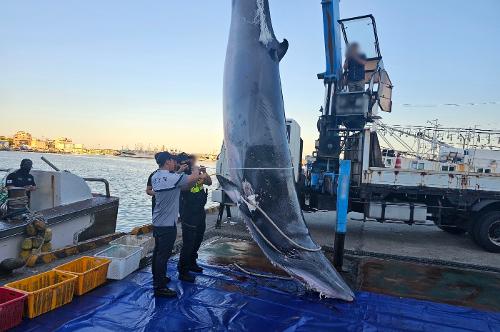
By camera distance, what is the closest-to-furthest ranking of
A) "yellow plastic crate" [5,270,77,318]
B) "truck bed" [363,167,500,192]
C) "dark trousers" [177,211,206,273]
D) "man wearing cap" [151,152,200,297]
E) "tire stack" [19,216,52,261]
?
"yellow plastic crate" [5,270,77,318], "man wearing cap" [151,152,200,297], "dark trousers" [177,211,206,273], "tire stack" [19,216,52,261], "truck bed" [363,167,500,192]

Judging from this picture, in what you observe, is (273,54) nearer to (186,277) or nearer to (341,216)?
(341,216)

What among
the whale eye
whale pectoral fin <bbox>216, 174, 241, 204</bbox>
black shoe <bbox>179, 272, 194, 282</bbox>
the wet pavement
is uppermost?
the whale eye

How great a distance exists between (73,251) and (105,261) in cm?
174

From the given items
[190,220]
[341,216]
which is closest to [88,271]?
[190,220]

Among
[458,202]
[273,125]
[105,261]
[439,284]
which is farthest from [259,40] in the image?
[458,202]

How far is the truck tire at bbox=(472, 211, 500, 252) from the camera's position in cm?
819

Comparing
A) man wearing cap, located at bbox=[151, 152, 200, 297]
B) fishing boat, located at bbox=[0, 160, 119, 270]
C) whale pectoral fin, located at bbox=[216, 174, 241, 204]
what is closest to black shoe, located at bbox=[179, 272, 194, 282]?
man wearing cap, located at bbox=[151, 152, 200, 297]

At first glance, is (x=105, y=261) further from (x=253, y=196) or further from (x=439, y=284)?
(x=439, y=284)

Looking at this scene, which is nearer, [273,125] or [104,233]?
[273,125]

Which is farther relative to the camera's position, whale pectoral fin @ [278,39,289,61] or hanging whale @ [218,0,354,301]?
whale pectoral fin @ [278,39,289,61]

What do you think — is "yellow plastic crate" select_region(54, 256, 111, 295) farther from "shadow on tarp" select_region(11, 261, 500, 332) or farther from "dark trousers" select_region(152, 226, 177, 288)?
"dark trousers" select_region(152, 226, 177, 288)

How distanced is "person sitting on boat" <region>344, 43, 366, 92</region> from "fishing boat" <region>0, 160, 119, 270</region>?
5975mm

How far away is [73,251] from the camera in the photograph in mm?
6199

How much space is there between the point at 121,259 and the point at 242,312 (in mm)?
1697
